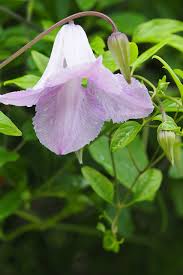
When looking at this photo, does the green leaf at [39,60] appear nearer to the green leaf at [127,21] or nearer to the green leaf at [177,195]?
the green leaf at [127,21]

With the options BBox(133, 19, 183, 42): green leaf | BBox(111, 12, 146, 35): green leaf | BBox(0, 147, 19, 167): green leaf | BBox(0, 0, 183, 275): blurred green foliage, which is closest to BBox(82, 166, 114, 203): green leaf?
BBox(0, 0, 183, 275): blurred green foliage

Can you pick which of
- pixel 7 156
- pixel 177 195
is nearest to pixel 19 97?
pixel 7 156

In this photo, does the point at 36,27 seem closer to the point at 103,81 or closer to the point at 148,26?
the point at 148,26

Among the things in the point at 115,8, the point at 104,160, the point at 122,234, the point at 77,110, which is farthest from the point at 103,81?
the point at 115,8

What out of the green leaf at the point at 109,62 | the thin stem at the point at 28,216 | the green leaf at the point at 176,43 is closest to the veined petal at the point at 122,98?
the green leaf at the point at 109,62

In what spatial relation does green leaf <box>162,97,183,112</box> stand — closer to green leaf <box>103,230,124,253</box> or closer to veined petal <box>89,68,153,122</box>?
veined petal <box>89,68,153,122</box>

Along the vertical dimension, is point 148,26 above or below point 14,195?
above
